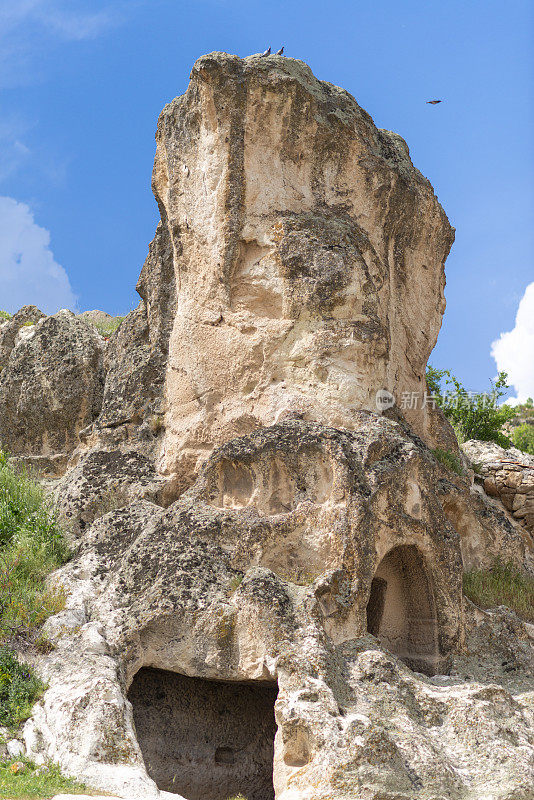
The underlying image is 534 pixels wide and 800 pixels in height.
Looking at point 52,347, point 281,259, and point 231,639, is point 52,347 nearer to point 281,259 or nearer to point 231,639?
point 281,259

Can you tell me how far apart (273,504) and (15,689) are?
3.38m

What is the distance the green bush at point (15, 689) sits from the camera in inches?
329

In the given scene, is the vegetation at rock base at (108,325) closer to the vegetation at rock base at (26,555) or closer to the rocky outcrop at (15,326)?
the rocky outcrop at (15,326)

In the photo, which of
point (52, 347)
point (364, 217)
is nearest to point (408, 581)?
point (364, 217)

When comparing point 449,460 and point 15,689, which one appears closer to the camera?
point 15,689

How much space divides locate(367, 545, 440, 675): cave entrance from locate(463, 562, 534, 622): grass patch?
1.50m

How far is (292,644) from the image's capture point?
336 inches

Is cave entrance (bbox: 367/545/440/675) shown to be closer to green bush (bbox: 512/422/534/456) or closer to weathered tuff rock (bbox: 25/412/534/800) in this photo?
weathered tuff rock (bbox: 25/412/534/800)

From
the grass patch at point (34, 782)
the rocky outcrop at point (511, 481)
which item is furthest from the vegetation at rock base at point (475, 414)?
the grass patch at point (34, 782)

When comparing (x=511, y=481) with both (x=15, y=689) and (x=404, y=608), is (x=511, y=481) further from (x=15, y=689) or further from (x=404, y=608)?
(x=15, y=689)

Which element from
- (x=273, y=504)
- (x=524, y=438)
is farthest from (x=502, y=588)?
(x=524, y=438)

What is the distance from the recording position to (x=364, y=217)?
41.6ft

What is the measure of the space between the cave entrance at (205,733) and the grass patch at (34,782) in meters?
2.34

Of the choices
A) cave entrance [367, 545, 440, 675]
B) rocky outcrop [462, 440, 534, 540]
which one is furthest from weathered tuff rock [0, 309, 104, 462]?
rocky outcrop [462, 440, 534, 540]
